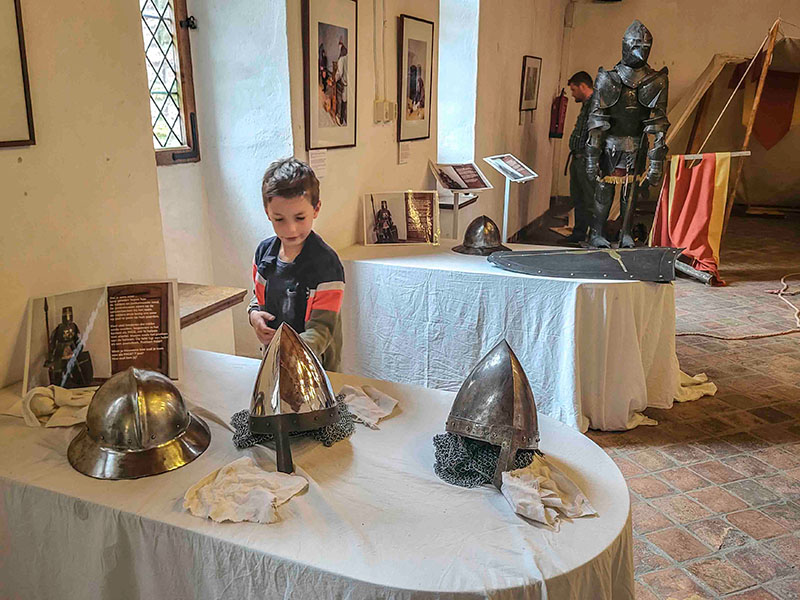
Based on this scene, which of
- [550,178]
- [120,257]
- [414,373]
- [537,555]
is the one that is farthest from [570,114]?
[537,555]

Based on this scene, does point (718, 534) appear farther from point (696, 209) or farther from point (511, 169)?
point (696, 209)

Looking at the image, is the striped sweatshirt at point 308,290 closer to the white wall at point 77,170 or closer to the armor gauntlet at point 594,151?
the white wall at point 77,170

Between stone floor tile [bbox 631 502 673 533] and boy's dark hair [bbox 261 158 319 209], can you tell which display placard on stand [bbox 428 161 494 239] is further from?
boy's dark hair [bbox 261 158 319 209]

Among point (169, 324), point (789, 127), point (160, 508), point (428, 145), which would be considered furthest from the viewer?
point (789, 127)

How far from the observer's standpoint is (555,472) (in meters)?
1.30

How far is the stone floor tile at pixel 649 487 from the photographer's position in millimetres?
2549

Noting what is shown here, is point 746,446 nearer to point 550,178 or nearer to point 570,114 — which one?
point 550,178

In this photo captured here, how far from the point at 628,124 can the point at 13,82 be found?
423 centimetres

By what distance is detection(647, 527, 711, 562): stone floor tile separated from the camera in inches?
85.7

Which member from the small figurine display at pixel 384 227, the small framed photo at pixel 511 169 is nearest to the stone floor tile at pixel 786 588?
the small figurine display at pixel 384 227

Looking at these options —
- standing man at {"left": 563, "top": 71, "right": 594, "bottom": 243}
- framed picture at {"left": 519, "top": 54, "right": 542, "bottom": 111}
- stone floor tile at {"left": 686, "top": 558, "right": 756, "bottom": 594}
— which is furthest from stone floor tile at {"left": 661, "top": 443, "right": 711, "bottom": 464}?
framed picture at {"left": 519, "top": 54, "right": 542, "bottom": 111}

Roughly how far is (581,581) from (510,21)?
569 centimetres

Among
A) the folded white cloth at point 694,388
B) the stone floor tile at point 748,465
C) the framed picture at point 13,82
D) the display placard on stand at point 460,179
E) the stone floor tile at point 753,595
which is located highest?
the framed picture at point 13,82

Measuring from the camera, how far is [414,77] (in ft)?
13.3
